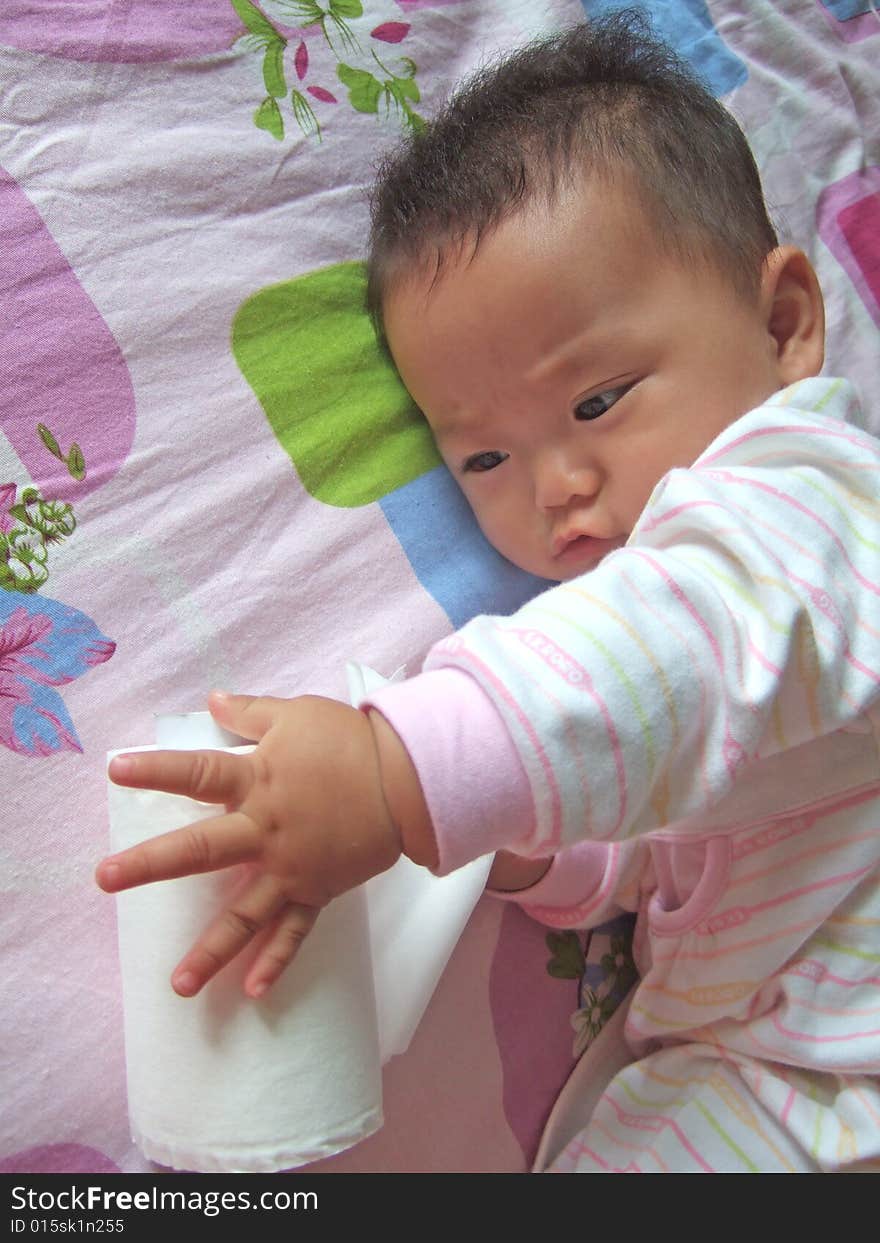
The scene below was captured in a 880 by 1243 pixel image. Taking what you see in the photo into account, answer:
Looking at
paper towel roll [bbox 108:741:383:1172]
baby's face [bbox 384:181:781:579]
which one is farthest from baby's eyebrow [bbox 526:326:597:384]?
paper towel roll [bbox 108:741:383:1172]

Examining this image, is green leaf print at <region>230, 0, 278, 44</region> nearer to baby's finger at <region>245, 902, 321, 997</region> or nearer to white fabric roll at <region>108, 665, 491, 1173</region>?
white fabric roll at <region>108, 665, 491, 1173</region>

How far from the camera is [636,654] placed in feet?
2.20

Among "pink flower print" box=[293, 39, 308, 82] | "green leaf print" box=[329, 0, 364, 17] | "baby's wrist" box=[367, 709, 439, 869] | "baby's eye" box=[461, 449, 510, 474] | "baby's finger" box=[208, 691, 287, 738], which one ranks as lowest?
"baby's eye" box=[461, 449, 510, 474]

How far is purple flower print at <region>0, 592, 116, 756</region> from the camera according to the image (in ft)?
2.73

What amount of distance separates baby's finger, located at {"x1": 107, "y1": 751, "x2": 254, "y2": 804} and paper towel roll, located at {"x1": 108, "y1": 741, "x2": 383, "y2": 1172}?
44 mm

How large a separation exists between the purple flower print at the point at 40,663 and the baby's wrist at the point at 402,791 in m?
0.31

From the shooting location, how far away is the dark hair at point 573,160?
937 mm

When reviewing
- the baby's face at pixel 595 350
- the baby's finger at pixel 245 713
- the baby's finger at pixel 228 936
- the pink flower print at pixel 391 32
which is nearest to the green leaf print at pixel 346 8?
the pink flower print at pixel 391 32

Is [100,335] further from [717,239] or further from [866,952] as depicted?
[866,952]

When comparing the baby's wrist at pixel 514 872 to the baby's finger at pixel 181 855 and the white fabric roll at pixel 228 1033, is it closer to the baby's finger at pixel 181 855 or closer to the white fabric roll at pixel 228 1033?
the white fabric roll at pixel 228 1033

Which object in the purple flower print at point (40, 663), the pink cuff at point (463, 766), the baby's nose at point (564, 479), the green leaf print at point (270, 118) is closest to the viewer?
the pink cuff at point (463, 766)

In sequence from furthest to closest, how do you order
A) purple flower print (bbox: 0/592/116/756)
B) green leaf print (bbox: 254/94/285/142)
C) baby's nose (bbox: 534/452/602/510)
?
green leaf print (bbox: 254/94/285/142) → baby's nose (bbox: 534/452/602/510) → purple flower print (bbox: 0/592/116/756)

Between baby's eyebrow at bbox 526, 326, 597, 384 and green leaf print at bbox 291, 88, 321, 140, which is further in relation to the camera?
green leaf print at bbox 291, 88, 321, 140

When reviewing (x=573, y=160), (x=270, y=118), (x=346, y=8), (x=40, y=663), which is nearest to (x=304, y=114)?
(x=270, y=118)
